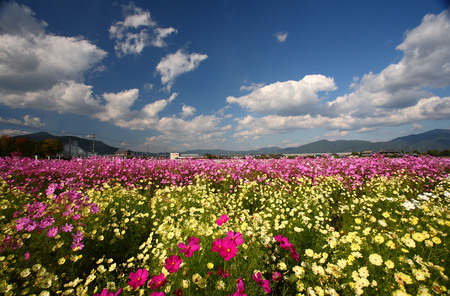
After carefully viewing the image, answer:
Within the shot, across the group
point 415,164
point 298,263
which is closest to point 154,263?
point 298,263

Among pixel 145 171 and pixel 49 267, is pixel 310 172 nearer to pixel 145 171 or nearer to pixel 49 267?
pixel 145 171

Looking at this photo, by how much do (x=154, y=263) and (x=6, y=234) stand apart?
68.6 inches

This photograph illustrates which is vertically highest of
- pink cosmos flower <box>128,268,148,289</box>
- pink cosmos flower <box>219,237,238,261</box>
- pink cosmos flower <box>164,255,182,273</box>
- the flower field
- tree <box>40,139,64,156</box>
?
tree <box>40,139,64,156</box>

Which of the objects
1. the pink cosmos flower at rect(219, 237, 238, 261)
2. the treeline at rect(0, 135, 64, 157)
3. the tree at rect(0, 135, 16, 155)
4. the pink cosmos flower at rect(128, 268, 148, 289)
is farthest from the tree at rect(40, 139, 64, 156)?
the pink cosmos flower at rect(219, 237, 238, 261)

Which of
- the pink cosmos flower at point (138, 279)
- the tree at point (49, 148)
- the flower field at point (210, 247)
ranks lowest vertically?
the flower field at point (210, 247)

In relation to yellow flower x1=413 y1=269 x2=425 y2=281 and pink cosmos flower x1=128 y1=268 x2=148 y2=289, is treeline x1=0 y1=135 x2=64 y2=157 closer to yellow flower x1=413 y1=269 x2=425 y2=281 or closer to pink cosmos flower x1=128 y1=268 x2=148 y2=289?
pink cosmos flower x1=128 y1=268 x2=148 y2=289

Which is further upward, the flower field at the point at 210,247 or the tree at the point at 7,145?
the tree at the point at 7,145

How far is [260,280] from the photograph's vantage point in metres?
1.50

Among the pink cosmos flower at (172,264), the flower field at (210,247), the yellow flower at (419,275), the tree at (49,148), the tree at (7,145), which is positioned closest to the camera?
the pink cosmos flower at (172,264)

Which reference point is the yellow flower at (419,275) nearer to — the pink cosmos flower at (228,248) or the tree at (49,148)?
the pink cosmos flower at (228,248)

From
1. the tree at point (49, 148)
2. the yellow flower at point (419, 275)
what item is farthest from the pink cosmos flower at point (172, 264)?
the tree at point (49, 148)

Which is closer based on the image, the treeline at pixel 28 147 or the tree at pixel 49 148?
the treeline at pixel 28 147

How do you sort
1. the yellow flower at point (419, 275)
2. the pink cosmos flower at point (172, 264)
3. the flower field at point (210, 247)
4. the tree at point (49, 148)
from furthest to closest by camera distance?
the tree at point (49, 148), the flower field at point (210, 247), the yellow flower at point (419, 275), the pink cosmos flower at point (172, 264)

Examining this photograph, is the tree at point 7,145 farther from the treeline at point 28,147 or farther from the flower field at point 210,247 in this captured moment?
the flower field at point 210,247
